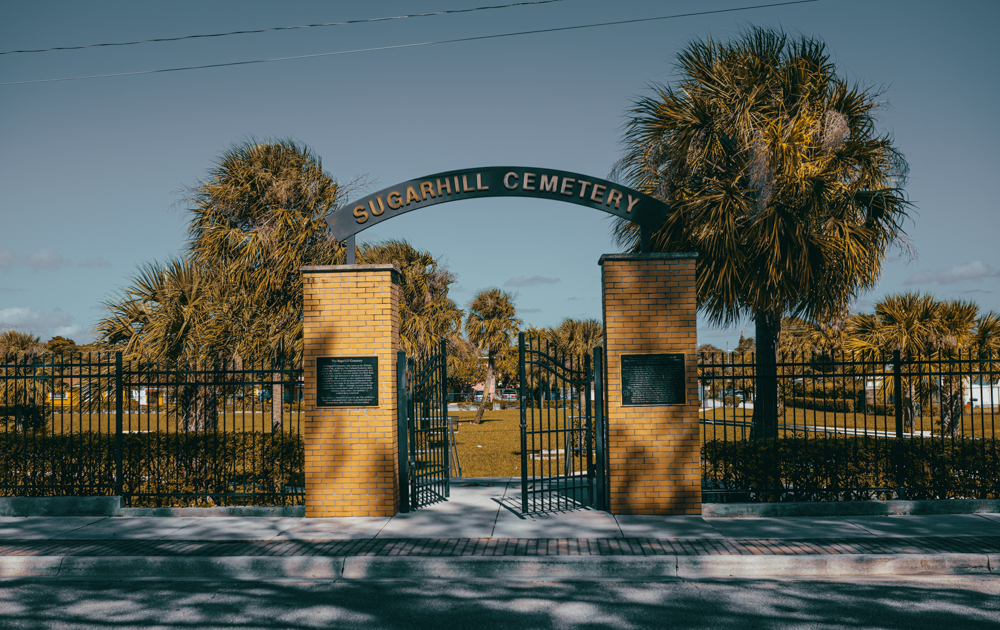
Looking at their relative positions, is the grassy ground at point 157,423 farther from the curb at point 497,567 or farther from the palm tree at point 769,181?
the palm tree at point 769,181

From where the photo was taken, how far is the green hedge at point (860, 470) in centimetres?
904

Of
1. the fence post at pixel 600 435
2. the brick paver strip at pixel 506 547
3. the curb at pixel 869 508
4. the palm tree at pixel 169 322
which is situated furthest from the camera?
the palm tree at pixel 169 322

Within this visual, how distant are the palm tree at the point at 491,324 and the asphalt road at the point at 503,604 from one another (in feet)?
141

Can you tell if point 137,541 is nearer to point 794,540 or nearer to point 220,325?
point 794,540

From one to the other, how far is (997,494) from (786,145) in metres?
6.18

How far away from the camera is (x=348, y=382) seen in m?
9.11

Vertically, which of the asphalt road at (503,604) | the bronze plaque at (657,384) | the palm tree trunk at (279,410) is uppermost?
the bronze plaque at (657,384)

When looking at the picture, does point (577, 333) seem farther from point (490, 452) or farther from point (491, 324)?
point (490, 452)

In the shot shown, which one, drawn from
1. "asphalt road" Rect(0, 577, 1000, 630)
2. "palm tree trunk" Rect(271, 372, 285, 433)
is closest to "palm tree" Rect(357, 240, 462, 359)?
"palm tree trunk" Rect(271, 372, 285, 433)

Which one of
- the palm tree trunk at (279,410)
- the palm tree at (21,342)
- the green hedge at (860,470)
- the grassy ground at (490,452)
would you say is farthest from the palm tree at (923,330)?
the palm tree at (21,342)

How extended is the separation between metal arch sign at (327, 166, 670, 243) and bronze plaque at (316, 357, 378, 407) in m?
1.76

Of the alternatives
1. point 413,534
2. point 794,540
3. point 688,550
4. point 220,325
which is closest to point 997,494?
point 794,540

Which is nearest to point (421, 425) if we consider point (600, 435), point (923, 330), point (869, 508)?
point (600, 435)

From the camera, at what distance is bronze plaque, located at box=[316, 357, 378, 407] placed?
9.09 m
